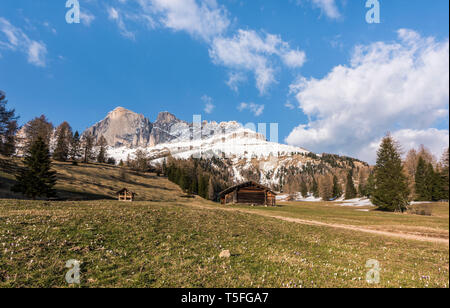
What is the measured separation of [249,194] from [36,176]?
52207mm

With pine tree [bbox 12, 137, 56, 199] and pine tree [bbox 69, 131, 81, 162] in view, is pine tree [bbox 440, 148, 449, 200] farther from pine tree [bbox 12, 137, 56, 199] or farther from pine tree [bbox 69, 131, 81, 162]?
pine tree [bbox 69, 131, 81, 162]

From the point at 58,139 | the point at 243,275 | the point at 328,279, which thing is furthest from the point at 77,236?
the point at 58,139

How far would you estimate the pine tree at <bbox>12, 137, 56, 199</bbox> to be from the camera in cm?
3888

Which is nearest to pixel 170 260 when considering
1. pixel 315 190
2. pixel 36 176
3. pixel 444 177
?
pixel 444 177

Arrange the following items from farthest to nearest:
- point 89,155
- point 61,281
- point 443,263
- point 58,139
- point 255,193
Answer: point 89,155 < point 58,139 < point 255,193 < point 443,263 < point 61,281

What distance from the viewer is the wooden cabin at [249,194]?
6488cm

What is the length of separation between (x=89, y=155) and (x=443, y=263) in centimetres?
12864

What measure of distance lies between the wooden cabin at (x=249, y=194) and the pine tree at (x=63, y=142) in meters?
79.1

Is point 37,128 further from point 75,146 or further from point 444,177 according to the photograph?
point 444,177

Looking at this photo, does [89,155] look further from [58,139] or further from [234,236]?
[234,236]

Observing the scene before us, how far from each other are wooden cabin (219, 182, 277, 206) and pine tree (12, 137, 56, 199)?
44.4 meters

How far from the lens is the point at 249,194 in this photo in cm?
6606

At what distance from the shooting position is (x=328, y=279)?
25.7 feet

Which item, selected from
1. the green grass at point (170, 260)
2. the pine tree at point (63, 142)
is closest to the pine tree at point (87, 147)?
the pine tree at point (63, 142)
